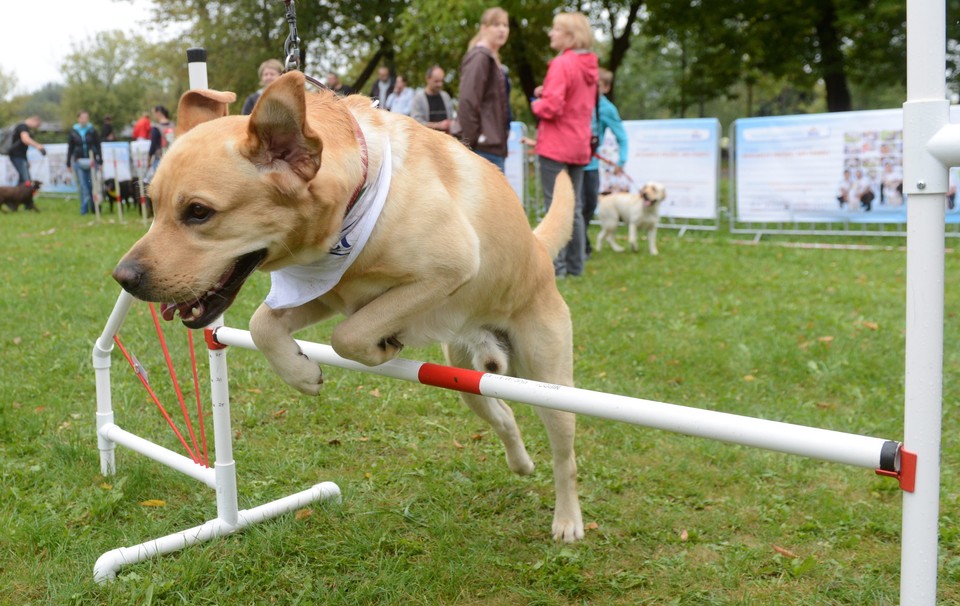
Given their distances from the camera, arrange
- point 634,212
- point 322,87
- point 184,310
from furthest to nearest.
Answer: point 634,212 → point 322,87 → point 184,310

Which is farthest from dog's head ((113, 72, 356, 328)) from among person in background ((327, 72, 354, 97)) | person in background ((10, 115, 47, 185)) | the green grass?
person in background ((10, 115, 47, 185))

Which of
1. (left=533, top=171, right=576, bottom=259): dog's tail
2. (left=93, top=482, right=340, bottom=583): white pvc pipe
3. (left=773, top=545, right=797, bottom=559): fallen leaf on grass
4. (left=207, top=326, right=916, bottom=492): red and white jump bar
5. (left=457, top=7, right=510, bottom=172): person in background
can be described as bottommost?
(left=773, top=545, right=797, bottom=559): fallen leaf on grass

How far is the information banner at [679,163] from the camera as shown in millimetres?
12852

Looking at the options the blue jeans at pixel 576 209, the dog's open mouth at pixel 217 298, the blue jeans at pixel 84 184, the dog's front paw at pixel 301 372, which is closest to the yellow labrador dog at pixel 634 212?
the blue jeans at pixel 576 209

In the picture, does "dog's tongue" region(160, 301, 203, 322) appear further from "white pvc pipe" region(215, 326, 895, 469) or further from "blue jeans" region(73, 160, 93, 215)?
"blue jeans" region(73, 160, 93, 215)

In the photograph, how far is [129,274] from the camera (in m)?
2.11

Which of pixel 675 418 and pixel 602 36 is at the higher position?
pixel 602 36

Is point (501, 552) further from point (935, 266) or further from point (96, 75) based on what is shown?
point (96, 75)

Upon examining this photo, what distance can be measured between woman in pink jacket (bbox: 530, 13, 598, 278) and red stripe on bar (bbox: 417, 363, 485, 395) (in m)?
5.59

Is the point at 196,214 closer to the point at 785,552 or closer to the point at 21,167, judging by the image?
the point at 785,552

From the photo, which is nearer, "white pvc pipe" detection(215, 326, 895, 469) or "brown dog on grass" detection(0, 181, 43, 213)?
"white pvc pipe" detection(215, 326, 895, 469)

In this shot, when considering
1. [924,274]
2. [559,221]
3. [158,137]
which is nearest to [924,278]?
[924,274]

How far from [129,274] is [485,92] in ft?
20.9

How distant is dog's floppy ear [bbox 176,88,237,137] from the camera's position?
2.69 m
